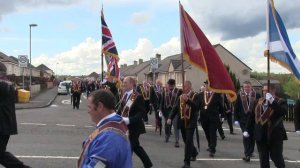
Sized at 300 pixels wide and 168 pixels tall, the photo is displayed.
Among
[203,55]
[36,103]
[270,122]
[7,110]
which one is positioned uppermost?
[203,55]

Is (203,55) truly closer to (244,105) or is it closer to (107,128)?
(244,105)

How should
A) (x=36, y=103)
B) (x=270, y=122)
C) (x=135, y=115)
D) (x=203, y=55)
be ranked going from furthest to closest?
(x=36, y=103)
(x=203, y=55)
(x=135, y=115)
(x=270, y=122)

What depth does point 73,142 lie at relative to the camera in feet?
41.4

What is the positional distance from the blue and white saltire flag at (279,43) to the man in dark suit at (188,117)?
195cm

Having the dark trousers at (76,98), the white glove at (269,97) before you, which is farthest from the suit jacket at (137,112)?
the dark trousers at (76,98)

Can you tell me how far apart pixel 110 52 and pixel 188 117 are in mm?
6737

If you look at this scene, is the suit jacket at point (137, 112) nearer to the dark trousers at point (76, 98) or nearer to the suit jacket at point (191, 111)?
the suit jacket at point (191, 111)

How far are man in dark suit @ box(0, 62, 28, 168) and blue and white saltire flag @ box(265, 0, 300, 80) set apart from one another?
431 cm

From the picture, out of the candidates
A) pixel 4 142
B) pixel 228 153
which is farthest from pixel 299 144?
pixel 4 142

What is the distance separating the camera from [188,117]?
9711mm

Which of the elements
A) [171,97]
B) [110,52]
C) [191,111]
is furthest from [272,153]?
[110,52]

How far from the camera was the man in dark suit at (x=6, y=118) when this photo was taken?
23.8 ft

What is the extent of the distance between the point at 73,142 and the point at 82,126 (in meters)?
4.51

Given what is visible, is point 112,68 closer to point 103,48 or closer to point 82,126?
point 103,48
